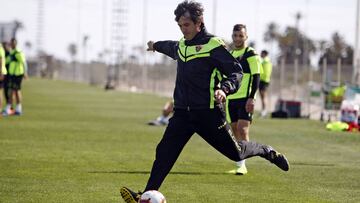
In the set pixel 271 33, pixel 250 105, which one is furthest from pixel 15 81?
pixel 271 33

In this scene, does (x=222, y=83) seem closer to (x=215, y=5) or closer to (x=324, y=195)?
(x=324, y=195)

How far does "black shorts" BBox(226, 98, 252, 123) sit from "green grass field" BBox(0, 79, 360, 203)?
2.86ft

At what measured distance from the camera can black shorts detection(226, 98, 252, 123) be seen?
14.3 metres

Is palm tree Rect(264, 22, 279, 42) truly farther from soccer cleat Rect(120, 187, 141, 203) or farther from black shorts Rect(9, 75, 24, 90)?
soccer cleat Rect(120, 187, 141, 203)

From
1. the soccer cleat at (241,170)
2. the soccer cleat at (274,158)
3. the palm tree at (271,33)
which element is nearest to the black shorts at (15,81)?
the soccer cleat at (241,170)

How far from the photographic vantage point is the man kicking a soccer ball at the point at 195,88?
10.1 m

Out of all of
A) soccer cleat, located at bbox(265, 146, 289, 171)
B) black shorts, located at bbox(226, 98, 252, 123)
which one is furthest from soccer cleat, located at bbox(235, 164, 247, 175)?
soccer cleat, located at bbox(265, 146, 289, 171)

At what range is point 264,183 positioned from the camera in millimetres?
13234

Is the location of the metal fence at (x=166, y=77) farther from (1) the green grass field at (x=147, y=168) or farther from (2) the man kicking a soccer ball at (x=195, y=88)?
(2) the man kicking a soccer ball at (x=195, y=88)

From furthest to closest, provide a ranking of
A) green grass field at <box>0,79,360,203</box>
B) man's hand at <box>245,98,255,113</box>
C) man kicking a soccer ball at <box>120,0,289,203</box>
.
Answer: man's hand at <box>245,98,255,113</box>, green grass field at <box>0,79,360,203</box>, man kicking a soccer ball at <box>120,0,289,203</box>

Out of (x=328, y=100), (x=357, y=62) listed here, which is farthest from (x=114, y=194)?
(x=357, y=62)

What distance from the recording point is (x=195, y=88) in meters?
10.2

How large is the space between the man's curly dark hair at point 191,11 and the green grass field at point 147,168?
241 centimetres

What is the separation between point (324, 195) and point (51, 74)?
123860mm
